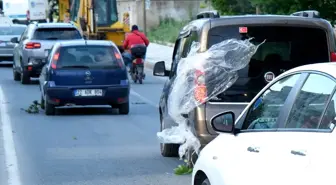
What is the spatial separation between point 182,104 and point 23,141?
14.7 ft

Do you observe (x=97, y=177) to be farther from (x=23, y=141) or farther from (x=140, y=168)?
(x=23, y=141)

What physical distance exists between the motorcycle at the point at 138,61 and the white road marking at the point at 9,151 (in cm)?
692

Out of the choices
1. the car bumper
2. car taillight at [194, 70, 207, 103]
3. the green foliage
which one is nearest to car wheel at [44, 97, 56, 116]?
the car bumper

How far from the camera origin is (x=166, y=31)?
5550 cm

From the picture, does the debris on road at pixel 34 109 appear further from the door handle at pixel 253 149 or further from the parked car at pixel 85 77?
the door handle at pixel 253 149

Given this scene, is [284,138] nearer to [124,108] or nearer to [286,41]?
[286,41]

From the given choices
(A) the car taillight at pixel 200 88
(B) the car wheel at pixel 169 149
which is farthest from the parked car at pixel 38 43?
(A) the car taillight at pixel 200 88

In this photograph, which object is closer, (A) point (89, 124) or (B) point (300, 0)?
(A) point (89, 124)

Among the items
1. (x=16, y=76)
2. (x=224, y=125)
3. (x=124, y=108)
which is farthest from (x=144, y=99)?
(x=224, y=125)

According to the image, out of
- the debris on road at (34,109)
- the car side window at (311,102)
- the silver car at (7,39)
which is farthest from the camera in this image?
the silver car at (7,39)

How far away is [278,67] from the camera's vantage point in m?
10.4

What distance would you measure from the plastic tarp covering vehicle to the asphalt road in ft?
2.95

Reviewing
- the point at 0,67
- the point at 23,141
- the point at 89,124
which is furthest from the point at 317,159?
the point at 0,67

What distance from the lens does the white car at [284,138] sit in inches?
208
